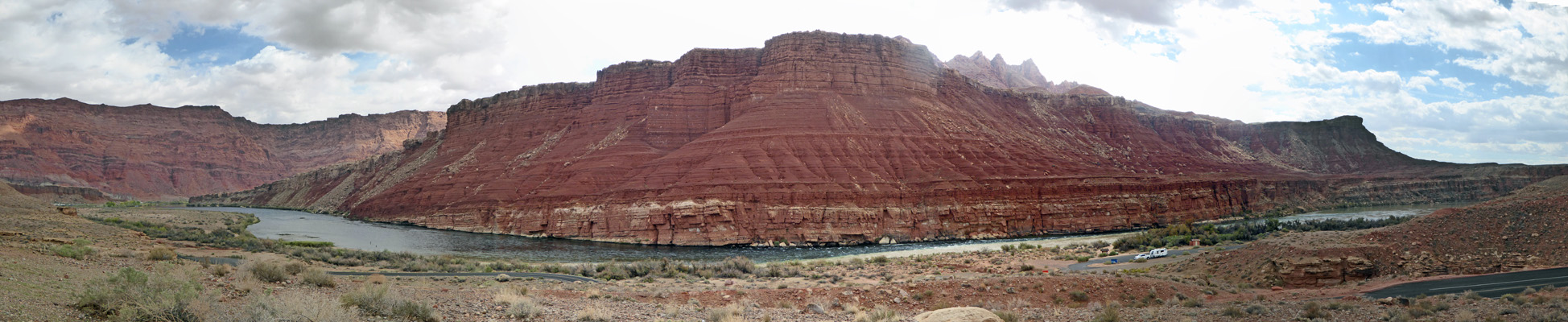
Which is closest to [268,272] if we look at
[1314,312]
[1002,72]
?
[1314,312]

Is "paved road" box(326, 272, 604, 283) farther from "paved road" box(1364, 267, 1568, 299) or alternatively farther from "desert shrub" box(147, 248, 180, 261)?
"paved road" box(1364, 267, 1568, 299)

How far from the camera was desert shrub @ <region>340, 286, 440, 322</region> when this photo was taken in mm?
12375

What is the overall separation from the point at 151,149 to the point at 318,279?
17689 cm

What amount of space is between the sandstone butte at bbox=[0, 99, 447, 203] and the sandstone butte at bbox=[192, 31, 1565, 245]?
63639mm

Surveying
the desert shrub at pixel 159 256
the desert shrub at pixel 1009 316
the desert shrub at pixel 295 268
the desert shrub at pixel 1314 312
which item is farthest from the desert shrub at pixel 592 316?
the desert shrub at pixel 159 256

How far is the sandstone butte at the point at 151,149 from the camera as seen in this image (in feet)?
443

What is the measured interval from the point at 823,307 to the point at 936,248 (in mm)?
29447

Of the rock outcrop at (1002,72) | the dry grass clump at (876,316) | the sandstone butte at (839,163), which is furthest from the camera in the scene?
the rock outcrop at (1002,72)

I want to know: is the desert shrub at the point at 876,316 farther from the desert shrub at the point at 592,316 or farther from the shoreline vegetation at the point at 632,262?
the shoreline vegetation at the point at 632,262

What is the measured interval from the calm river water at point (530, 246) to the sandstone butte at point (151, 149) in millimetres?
78634

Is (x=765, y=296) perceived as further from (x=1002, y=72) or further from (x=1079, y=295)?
(x=1002, y=72)

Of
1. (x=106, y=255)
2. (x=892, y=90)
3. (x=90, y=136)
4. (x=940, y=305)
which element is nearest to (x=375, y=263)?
(x=106, y=255)

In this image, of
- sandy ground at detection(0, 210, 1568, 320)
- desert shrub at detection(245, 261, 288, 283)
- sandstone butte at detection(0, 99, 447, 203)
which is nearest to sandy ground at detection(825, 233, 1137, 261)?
sandy ground at detection(0, 210, 1568, 320)

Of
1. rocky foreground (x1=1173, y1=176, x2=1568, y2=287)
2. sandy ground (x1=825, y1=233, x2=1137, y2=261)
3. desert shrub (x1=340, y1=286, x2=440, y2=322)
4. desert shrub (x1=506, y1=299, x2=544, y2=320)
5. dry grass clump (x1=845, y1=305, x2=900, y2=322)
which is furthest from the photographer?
sandy ground (x1=825, y1=233, x2=1137, y2=261)
